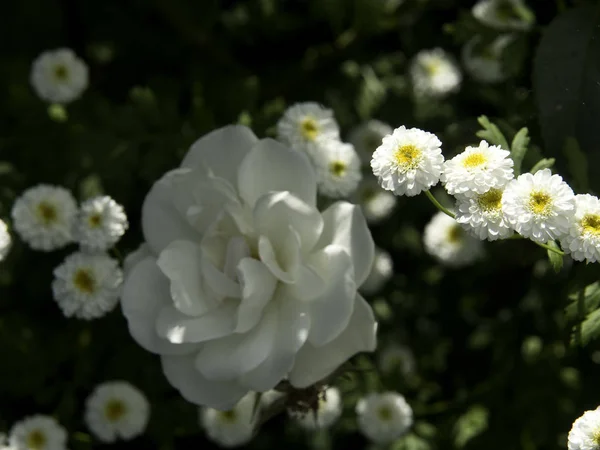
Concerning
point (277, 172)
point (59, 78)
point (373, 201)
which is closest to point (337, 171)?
point (277, 172)

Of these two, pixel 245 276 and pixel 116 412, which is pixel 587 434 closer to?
pixel 245 276

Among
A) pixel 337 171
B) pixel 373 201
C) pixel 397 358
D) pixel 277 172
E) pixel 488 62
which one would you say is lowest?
pixel 397 358

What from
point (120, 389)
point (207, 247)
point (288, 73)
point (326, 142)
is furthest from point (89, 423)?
point (288, 73)

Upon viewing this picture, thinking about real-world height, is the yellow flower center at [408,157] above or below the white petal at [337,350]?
above

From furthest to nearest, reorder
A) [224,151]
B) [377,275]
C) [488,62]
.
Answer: [488,62]
[377,275]
[224,151]

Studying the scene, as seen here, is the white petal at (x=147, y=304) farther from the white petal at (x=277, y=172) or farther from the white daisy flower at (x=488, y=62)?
the white daisy flower at (x=488, y=62)

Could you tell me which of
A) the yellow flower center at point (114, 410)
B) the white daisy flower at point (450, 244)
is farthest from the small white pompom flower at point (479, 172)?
the yellow flower center at point (114, 410)

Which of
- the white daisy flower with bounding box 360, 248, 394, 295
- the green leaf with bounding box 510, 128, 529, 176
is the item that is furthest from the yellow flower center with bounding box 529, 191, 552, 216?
the white daisy flower with bounding box 360, 248, 394, 295
